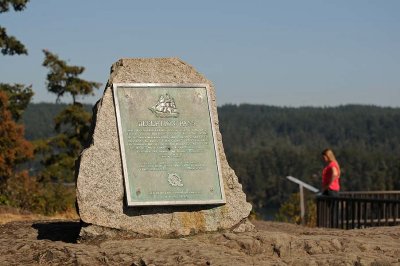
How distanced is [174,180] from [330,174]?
667cm

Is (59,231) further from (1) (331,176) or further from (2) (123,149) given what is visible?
(1) (331,176)

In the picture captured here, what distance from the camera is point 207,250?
25.8 ft

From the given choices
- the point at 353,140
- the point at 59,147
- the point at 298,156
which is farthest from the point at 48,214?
the point at 353,140

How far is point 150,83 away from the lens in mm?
9094

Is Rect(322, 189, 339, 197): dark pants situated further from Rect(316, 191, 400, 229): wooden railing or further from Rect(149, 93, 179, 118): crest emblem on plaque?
Rect(149, 93, 179, 118): crest emblem on plaque

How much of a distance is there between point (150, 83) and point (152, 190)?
1.26 metres

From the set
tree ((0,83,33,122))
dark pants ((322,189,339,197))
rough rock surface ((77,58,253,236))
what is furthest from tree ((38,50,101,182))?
rough rock surface ((77,58,253,236))

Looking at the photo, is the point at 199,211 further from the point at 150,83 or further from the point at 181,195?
the point at 150,83

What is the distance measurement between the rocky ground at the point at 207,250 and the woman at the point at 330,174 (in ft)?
18.6

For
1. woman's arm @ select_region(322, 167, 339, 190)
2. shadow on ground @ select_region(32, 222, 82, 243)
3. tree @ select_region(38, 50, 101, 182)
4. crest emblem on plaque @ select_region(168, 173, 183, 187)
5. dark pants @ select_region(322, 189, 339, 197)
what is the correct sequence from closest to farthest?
crest emblem on plaque @ select_region(168, 173, 183, 187), shadow on ground @ select_region(32, 222, 82, 243), woman's arm @ select_region(322, 167, 339, 190), dark pants @ select_region(322, 189, 339, 197), tree @ select_region(38, 50, 101, 182)

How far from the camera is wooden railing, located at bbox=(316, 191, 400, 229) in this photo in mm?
14516

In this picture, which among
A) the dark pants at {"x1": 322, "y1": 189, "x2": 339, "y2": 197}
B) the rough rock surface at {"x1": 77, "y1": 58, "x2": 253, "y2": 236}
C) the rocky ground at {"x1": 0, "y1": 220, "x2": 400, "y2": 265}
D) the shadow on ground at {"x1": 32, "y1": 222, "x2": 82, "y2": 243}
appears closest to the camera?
the rocky ground at {"x1": 0, "y1": 220, "x2": 400, "y2": 265}

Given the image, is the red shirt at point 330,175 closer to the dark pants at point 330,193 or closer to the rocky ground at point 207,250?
the dark pants at point 330,193

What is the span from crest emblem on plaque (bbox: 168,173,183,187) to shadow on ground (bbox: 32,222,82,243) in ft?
3.57
